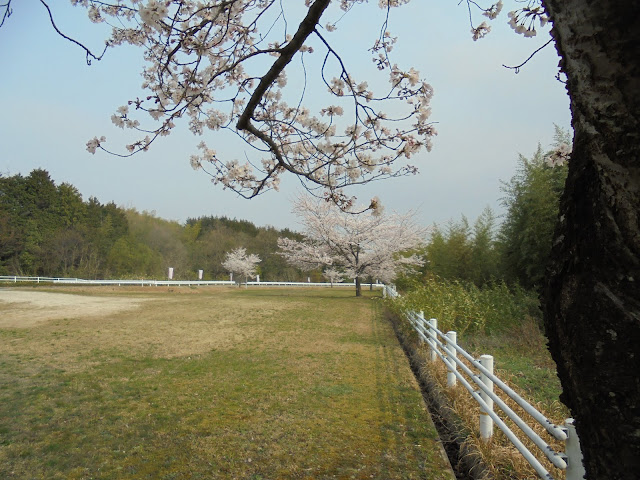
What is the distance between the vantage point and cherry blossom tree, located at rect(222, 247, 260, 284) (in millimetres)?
39469

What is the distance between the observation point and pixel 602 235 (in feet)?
3.11

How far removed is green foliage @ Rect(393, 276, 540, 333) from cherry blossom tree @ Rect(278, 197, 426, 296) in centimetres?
995

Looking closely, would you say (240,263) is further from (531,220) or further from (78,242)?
(531,220)

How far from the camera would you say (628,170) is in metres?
0.89

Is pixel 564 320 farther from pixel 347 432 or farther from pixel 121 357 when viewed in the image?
pixel 121 357

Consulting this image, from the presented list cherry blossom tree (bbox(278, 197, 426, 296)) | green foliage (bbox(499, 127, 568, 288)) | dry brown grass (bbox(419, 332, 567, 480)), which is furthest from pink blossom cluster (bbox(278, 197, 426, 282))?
dry brown grass (bbox(419, 332, 567, 480))

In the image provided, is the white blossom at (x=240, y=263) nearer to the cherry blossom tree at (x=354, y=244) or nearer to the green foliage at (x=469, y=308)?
the cherry blossom tree at (x=354, y=244)

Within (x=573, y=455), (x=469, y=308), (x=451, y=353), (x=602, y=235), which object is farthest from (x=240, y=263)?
(x=602, y=235)

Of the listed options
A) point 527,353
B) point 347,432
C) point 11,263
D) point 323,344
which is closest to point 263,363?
point 323,344

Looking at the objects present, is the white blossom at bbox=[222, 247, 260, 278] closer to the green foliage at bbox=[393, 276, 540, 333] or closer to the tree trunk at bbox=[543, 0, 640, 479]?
the green foliage at bbox=[393, 276, 540, 333]

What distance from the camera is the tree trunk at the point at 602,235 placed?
A: 0.89m

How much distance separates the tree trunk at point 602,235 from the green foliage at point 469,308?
772cm

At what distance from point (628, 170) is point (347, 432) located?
364 centimetres

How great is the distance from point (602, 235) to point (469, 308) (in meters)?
8.57
